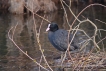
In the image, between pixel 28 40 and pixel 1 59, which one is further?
pixel 28 40

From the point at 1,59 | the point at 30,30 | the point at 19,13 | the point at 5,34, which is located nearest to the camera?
the point at 1,59

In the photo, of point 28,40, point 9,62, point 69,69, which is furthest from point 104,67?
point 28,40

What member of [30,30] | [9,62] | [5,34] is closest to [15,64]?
[9,62]

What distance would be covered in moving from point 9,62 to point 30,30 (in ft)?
19.8

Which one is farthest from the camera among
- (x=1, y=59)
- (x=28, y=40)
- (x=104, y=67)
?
(x=28, y=40)

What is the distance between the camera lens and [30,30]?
15.2 meters

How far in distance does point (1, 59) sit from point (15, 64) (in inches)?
25.5

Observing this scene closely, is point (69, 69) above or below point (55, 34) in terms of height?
below

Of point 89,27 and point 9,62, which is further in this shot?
point 89,27

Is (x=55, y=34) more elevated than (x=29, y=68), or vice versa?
(x=55, y=34)

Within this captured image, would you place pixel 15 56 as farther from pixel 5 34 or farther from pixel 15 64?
pixel 5 34

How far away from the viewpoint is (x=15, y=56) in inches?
390

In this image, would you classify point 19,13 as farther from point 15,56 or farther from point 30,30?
point 15,56

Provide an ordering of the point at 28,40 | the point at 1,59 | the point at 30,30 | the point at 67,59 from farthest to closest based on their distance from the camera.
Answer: the point at 30,30 < the point at 28,40 < the point at 1,59 < the point at 67,59
